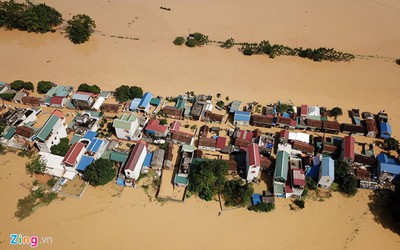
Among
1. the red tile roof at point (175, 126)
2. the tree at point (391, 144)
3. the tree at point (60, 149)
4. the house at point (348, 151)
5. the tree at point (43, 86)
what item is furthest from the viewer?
the tree at point (43, 86)

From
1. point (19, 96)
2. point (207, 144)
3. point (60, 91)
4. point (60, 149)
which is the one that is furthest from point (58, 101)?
point (207, 144)

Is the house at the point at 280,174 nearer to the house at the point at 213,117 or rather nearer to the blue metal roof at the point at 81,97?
the house at the point at 213,117

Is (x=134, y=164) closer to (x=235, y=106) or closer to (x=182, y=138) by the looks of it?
(x=182, y=138)

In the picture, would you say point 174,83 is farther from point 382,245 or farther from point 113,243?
point 382,245

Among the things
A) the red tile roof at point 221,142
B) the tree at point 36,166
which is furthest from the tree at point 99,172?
the red tile roof at point 221,142

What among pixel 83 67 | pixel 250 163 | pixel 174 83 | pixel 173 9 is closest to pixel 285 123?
pixel 250 163

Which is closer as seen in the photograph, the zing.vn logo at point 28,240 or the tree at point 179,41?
the zing.vn logo at point 28,240

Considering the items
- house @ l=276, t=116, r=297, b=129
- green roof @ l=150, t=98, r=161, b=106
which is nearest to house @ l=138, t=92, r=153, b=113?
green roof @ l=150, t=98, r=161, b=106
